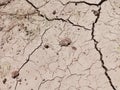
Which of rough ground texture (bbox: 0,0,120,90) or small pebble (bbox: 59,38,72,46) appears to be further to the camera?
small pebble (bbox: 59,38,72,46)

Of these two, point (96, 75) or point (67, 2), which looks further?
point (67, 2)

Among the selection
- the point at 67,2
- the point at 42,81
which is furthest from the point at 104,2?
the point at 42,81

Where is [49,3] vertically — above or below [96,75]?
above

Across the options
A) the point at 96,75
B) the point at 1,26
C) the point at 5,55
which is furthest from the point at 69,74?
the point at 1,26

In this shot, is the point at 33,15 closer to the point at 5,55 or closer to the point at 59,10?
the point at 59,10

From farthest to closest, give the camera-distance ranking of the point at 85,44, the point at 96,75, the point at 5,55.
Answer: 1. the point at 5,55
2. the point at 85,44
3. the point at 96,75

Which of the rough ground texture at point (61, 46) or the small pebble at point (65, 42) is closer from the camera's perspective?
the rough ground texture at point (61, 46)

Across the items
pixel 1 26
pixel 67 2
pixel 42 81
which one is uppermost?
pixel 67 2

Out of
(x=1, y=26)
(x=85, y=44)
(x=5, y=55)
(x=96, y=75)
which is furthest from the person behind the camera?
(x=1, y=26)
